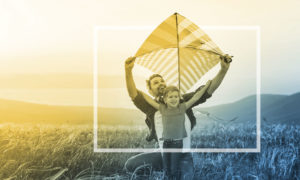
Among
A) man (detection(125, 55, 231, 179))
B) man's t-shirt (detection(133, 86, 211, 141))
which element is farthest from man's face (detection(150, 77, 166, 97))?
man's t-shirt (detection(133, 86, 211, 141))

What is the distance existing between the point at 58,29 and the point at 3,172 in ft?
3.96

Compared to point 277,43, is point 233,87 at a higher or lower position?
lower

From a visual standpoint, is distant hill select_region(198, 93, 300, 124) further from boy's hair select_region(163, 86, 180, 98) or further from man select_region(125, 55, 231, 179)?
boy's hair select_region(163, 86, 180, 98)

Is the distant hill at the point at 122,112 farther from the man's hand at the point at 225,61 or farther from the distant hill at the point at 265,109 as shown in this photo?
the man's hand at the point at 225,61

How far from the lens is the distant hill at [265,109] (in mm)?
3025

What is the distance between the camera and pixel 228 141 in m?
3.03

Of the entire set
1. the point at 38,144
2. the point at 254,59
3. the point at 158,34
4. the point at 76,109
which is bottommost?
the point at 38,144

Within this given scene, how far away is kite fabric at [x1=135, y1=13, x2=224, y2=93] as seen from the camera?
2979 millimetres

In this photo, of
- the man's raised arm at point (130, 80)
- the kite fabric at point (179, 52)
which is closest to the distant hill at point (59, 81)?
the man's raised arm at point (130, 80)

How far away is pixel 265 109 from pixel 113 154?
124cm

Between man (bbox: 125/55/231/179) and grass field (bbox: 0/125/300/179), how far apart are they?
0.06m

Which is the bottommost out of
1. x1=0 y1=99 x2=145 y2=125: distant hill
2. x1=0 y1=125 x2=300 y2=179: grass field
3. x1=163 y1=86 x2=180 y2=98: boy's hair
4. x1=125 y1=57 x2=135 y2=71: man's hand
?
x1=0 y1=125 x2=300 y2=179: grass field

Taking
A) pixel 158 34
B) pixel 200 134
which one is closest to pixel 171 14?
pixel 158 34

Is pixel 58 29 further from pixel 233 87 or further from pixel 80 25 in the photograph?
pixel 233 87
